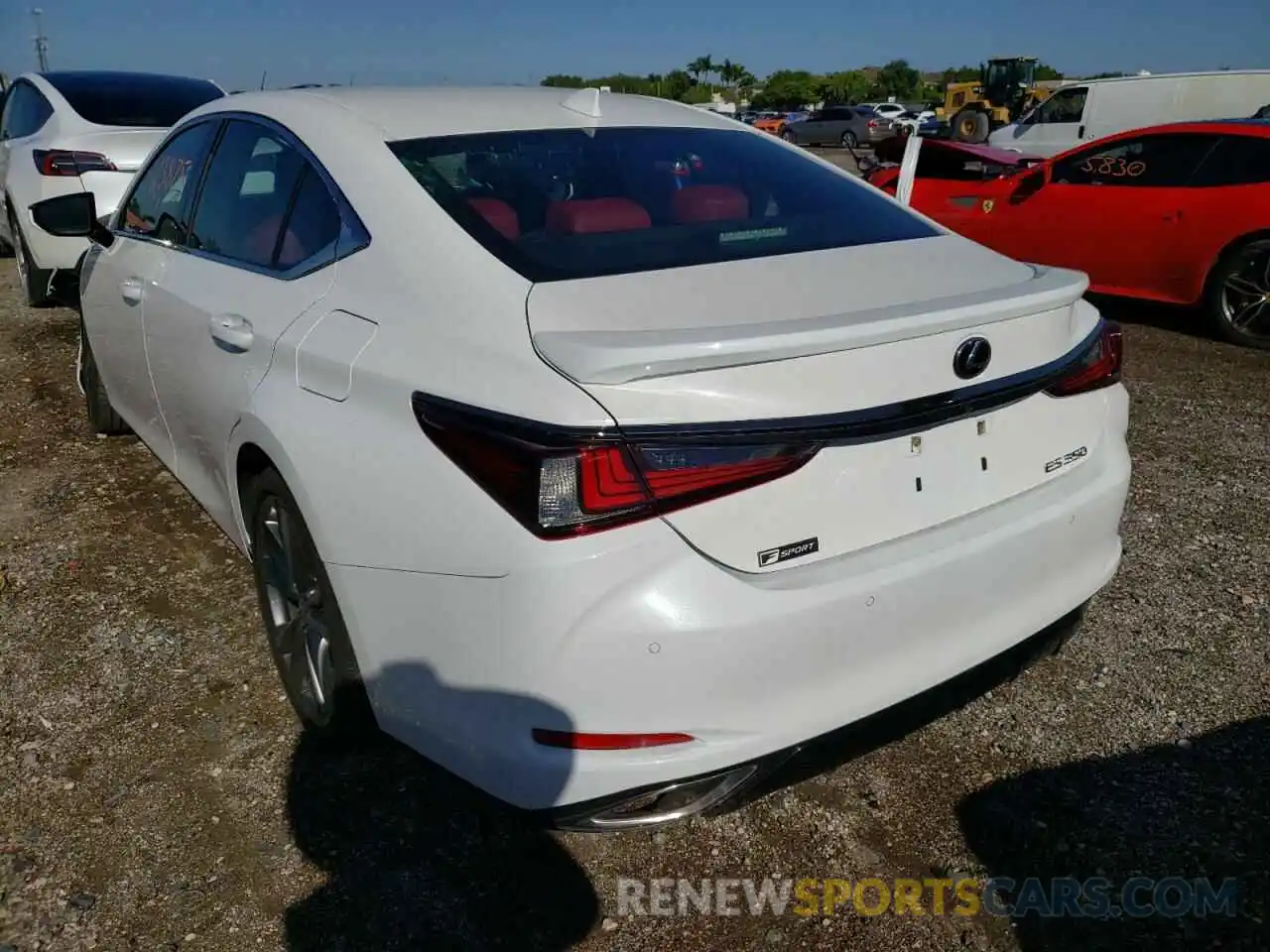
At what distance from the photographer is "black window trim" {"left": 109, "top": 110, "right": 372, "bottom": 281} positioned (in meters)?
2.31

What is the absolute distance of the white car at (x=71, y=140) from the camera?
6.43m

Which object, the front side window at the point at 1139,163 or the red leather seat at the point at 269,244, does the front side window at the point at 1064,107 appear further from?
the red leather seat at the point at 269,244

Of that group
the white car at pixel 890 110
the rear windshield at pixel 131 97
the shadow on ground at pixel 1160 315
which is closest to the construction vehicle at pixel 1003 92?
the white car at pixel 890 110

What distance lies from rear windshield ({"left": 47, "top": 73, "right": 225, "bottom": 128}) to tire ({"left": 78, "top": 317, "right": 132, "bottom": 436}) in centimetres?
272

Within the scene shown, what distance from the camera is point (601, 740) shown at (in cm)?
179

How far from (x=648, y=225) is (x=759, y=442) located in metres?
0.82

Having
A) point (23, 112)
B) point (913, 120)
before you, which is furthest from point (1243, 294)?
point (913, 120)

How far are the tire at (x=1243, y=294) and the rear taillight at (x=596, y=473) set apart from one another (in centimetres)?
620

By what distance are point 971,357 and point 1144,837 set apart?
1.21m

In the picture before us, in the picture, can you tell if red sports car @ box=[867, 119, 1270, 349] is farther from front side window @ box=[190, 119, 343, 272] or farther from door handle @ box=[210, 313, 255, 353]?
door handle @ box=[210, 313, 255, 353]

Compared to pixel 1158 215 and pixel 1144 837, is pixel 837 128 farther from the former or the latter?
pixel 1144 837

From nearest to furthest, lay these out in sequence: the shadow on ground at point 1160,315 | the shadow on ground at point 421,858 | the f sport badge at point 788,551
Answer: the f sport badge at point 788,551, the shadow on ground at point 421,858, the shadow on ground at point 1160,315

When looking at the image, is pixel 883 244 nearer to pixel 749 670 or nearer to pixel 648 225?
pixel 648 225

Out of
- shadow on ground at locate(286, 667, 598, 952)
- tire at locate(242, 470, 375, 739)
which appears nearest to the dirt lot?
shadow on ground at locate(286, 667, 598, 952)
